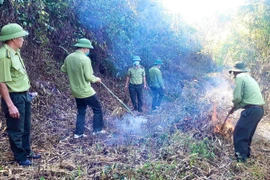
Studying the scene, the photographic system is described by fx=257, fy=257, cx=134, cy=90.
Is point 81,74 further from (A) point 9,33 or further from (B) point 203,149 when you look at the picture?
(B) point 203,149

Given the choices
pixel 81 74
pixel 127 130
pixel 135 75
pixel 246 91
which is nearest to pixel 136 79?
pixel 135 75

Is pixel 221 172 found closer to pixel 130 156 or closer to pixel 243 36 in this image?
pixel 130 156

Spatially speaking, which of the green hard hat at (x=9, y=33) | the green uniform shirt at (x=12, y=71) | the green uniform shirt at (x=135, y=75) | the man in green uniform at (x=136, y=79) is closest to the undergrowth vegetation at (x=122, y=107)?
the man in green uniform at (x=136, y=79)

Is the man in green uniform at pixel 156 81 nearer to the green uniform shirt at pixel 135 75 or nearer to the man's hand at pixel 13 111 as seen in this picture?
the green uniform shirt at pixel 135 75

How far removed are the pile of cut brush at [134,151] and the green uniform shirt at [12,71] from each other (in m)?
1.05

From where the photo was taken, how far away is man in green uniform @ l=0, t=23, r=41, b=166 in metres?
3.06

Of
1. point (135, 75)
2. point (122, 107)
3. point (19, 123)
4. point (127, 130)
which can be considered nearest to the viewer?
point (19, 123)

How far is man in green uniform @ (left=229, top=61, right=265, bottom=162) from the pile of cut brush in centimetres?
→ 23

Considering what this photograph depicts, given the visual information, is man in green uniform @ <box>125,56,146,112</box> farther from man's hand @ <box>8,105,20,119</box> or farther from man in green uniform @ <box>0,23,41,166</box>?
man's hand @ <box>8,105,20,119</box>

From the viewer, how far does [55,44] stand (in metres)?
7.38

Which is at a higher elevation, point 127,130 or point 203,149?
point 203,149

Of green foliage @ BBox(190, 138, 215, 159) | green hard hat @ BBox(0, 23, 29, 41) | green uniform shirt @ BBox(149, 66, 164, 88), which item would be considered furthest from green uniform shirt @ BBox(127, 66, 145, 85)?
green hard hat @ BBox(0, 23, 29, 41)

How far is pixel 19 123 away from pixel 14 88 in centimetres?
46

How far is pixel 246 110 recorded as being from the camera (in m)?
4.11
